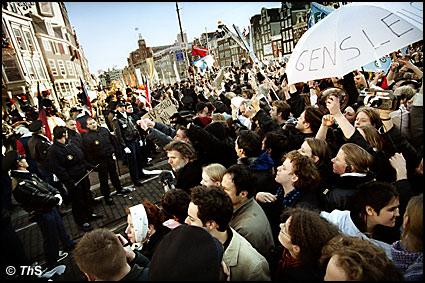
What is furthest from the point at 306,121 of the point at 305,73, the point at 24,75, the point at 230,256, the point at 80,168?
the point at 24,75

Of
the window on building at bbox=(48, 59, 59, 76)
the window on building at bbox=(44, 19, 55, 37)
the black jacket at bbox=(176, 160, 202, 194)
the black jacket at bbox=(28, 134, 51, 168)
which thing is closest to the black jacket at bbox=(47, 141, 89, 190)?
the black jacket at bbox=(28, 134, 51, 168)

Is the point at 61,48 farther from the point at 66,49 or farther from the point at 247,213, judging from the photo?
the point at 247,213

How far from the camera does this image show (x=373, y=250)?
1.46 metres

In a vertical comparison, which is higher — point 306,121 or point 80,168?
point 306,121

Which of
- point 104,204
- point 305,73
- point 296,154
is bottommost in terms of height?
point 104,204

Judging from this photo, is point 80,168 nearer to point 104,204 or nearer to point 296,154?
point 104,204

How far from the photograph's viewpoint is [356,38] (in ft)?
7.18

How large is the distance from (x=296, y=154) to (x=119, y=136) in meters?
5.36

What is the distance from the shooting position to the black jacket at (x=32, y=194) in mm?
3949

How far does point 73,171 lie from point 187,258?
4.58m

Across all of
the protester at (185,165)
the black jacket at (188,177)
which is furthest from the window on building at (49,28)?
the black jacket at (188,177)

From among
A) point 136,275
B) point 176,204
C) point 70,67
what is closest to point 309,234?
point 136,275

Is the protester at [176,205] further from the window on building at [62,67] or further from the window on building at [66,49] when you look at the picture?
the window on building at [66,49]

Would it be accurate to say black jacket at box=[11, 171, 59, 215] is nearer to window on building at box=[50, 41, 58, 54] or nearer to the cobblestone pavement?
the cobblestone pavement
